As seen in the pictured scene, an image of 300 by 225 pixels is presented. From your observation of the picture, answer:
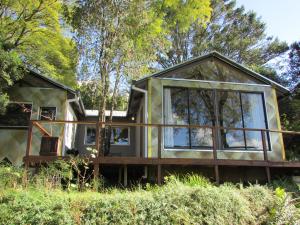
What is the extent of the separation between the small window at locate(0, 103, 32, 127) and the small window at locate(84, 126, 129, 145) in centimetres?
561

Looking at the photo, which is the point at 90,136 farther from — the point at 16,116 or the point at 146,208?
the point at 146,208

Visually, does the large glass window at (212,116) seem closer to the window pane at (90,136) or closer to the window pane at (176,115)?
the window pane at (176,115)

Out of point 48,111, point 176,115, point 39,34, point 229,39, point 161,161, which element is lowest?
point 161,161

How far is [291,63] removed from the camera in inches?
957

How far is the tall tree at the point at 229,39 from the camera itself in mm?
26859

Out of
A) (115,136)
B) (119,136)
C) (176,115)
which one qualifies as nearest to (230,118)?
(176,115)

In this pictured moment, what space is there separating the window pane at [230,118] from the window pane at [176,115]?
1.46 metres

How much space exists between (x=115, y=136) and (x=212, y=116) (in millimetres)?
7758

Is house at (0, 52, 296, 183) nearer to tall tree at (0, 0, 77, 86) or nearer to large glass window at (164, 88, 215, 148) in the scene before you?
large glass window at (164, 88, 215, 148)

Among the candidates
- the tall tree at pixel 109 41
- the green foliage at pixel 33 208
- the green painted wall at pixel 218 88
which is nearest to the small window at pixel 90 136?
the tall tree at pixel 109 41

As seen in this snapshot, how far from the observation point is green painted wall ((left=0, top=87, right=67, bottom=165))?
12.5m

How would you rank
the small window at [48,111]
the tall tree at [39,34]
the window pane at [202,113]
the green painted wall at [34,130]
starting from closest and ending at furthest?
the window pane at [202,113] → the green painted wall at [34,130] → the small window at [48,111] → the tall tree at [39,34]

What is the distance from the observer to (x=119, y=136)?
1845 centimetres

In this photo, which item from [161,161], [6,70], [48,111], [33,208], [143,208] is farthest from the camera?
[48,111]
